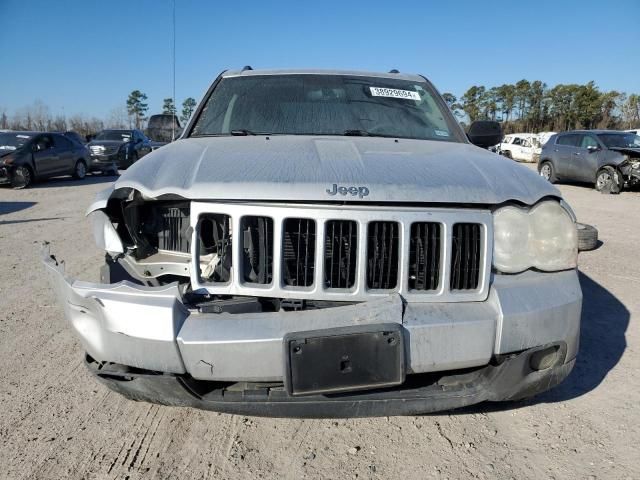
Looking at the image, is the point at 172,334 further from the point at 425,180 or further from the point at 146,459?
the point at 425,180

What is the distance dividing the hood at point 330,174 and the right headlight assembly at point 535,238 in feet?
0.26

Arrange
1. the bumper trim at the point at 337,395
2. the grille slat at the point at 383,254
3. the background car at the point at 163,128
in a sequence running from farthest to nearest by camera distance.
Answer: the background car at the point at 163,128, the grille slat at the point at 383,254, the bumper trim at the point at 337,395

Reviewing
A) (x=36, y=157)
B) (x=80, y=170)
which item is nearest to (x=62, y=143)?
(x=80, y=170)

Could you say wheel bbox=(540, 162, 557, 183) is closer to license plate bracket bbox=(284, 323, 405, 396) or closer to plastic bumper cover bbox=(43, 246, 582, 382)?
plastic bumper cover bbox=(43, 246, 582, 382)

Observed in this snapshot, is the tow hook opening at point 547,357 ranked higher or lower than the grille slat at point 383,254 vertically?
lower

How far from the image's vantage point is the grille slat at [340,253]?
2098 mm

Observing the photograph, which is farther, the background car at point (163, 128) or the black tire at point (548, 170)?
the black tire at point (548, 170)

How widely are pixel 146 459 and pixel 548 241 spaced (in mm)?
2084

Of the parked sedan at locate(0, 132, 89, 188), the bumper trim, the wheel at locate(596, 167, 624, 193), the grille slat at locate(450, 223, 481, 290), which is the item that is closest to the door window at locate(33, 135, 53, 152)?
the parked sedan at locate(0, 132, 89, 188)

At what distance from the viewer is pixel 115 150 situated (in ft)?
63.9

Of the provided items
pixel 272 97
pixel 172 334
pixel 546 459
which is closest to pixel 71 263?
pixel 272 97

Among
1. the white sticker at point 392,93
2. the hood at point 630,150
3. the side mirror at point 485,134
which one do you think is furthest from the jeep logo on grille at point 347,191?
the hood at point 630,150

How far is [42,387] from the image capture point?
2.89 m

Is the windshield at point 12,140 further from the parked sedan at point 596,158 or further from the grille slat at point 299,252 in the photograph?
the parked sedan at point 596,158
